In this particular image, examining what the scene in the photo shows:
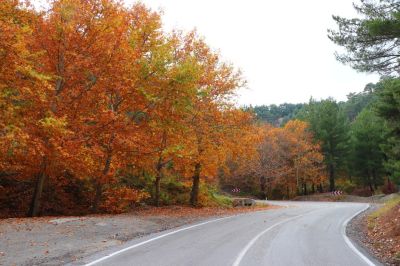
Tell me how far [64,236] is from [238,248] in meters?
5.24

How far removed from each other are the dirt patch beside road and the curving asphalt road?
71cm

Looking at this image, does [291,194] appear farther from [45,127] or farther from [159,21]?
[45,127]

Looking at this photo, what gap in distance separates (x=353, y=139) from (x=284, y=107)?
141858 millimetres

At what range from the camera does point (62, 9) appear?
595 inches

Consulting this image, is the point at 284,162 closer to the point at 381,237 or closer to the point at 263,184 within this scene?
the point at 263,184

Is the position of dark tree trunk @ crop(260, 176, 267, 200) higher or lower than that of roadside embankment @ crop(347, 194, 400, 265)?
higher

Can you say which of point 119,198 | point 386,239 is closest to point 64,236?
point 119,198

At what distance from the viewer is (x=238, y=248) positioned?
10.6 m

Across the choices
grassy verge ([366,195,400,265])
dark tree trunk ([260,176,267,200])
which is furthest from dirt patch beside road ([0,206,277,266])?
dark tree trunk ([260,176,267,200])

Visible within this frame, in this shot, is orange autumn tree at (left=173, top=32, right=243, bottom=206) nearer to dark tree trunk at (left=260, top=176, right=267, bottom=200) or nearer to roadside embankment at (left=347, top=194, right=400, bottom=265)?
roadside embankment at (left=347, top=194, right=400, bottom=265)

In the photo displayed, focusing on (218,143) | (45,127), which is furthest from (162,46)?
(218,143)

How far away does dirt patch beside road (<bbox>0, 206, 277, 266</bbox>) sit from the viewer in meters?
8.96

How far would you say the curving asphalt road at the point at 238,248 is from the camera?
8781 mm

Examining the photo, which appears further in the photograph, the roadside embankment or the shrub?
the shrub
